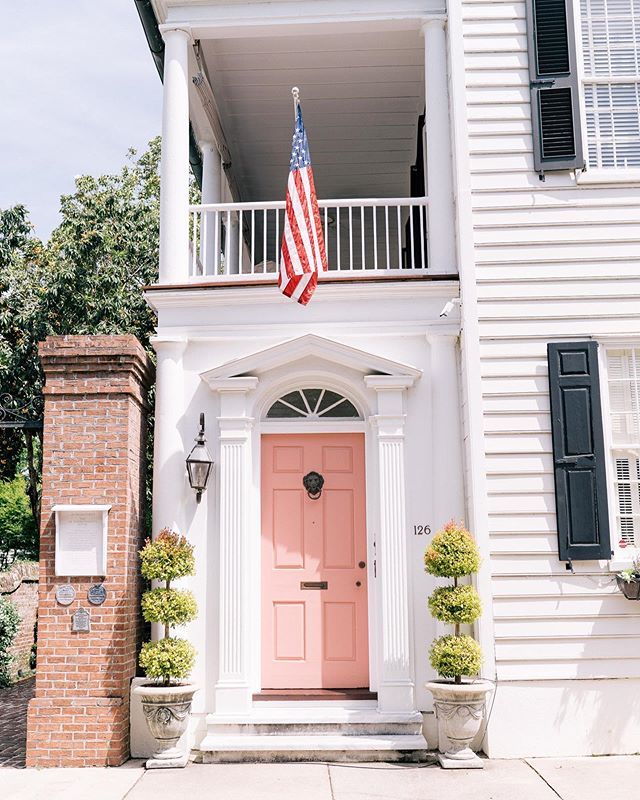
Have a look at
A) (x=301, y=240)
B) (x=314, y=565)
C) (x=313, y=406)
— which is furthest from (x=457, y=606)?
(x=301, y=240)

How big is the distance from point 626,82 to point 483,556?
176 inches

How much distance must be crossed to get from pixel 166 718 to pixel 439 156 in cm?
544

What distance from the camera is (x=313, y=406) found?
829cm

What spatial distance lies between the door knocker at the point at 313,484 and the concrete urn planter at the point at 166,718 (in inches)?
80.0

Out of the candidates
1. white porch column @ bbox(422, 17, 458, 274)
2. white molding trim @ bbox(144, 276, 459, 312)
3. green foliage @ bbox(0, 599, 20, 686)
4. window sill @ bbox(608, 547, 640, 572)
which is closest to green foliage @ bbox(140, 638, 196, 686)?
white molding trim @ bbox(144, 276, 459, 312)

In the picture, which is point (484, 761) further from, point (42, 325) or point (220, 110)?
point (42, 325)

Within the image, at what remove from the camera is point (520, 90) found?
8.07m

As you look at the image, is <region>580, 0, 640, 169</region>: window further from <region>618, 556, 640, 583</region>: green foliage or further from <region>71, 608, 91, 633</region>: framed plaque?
<region>71, 608, 91, 633</region>: framed plaque

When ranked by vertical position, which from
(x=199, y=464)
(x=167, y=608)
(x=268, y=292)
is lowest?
(x=167, y=608)

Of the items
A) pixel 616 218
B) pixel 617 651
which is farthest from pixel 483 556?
pixel 616 218

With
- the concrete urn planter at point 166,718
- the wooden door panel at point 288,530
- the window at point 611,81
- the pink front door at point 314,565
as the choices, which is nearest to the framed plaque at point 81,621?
the concrete urn planter at point 166,718

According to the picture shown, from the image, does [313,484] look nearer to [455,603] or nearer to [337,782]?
[455,603]

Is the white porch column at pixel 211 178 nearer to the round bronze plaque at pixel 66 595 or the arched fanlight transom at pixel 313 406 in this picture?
the arched fanlight transom at pixel 313 406

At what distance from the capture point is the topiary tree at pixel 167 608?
23.1ft
